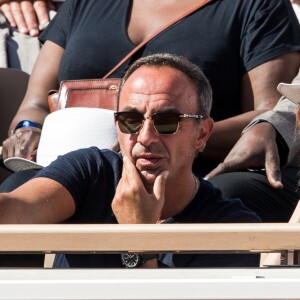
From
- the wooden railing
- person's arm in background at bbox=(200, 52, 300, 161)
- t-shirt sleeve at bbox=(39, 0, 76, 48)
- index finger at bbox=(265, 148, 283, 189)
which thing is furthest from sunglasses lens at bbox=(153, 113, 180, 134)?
t-shirt sleeve at bbox=(39, 0, 76, 48)

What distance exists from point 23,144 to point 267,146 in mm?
840

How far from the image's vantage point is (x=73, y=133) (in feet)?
9.84

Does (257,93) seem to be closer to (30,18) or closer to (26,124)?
(26,124)

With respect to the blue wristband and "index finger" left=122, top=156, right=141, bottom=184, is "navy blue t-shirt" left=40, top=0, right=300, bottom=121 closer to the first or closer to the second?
the blue wristband

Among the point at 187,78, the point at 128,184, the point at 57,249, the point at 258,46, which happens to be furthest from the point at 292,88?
the point at 57,249

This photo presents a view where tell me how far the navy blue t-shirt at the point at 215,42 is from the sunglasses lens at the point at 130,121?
2.69ft

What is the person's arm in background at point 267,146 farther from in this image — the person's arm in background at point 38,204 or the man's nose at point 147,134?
the person's arm in background at point 38,204

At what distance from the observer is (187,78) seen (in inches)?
101

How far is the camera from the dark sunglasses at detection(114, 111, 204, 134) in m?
2.44

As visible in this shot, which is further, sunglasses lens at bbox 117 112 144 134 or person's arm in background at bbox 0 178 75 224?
sunglasses lens at bbox 117 112 144 134

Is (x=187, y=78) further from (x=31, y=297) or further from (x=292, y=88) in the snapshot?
(x=31, y=297)

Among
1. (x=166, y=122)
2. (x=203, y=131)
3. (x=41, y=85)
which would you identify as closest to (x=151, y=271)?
(x=166, y=122)

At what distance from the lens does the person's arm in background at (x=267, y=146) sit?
2936 mm

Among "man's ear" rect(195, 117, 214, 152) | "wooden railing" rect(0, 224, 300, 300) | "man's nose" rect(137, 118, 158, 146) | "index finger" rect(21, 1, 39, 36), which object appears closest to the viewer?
"wooden railing" rect(0, 224, 300, 300)
